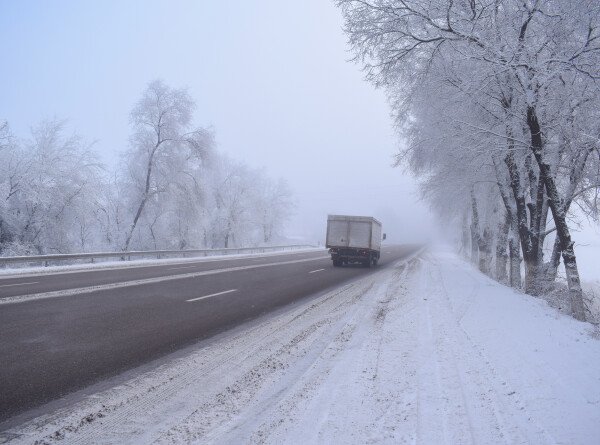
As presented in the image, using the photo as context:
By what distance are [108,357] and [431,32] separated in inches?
428

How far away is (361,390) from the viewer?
157 inches

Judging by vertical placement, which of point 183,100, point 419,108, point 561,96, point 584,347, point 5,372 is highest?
point 183,100

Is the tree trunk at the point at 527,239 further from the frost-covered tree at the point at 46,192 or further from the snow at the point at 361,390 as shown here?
the frost-covered tree at the point at 46,192

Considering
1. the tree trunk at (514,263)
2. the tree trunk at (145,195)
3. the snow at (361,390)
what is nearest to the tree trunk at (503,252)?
the tree trunk at (514,263)

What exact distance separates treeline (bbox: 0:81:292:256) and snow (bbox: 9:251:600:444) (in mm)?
21692

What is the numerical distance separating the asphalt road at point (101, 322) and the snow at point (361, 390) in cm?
59

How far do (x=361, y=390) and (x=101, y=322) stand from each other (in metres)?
5.05

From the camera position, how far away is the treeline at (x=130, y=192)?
21250mm

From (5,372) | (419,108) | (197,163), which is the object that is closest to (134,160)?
(197,163)

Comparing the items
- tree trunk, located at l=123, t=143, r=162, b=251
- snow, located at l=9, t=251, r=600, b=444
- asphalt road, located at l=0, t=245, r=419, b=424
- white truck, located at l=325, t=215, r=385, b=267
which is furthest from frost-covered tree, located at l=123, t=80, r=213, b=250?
snow, located at l=9, t=251, r=600, b=444

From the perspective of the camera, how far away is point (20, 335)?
5574 millimetres

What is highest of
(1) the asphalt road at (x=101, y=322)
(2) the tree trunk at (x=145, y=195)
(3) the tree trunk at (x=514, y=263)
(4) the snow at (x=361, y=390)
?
(2) the tree trunk at (x=145, y=195)

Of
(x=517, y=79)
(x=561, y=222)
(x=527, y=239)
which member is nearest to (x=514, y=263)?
(x=527, y=239)

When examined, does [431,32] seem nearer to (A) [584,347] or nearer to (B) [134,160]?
(A) [584,347]
